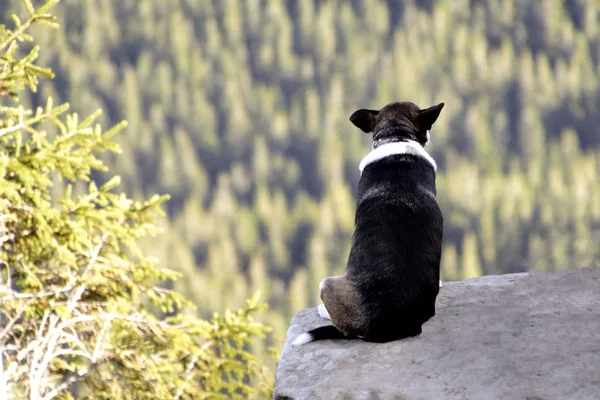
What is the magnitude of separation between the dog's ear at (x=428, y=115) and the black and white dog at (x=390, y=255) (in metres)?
0.04

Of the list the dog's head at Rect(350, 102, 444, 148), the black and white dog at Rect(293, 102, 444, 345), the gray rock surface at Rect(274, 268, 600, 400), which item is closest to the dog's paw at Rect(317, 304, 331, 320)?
the gray rock surface at Rect(274, 268, 600, 400)

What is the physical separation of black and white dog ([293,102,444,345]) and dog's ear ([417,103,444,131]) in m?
0.04

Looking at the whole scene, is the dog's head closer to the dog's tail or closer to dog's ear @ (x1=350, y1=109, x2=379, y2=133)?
dog's ear @ (x1=350, y1=109, x2=379, y2=133)

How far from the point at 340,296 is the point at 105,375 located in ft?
11.8

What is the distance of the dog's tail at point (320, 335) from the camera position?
4746 millimetres

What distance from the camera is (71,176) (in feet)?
22.2

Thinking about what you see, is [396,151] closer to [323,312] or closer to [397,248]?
[397,248]

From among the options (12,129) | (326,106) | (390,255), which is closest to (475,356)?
(390,255)

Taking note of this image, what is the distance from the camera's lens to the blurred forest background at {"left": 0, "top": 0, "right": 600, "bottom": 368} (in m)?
52.5

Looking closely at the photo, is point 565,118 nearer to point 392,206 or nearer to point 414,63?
point 414,63

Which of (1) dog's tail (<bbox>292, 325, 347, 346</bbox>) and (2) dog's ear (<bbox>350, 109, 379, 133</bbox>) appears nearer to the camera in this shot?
(1) dog's tail (<bbox>292, 325, 347, 346</bbox>)

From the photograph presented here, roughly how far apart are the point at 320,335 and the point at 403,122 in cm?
148

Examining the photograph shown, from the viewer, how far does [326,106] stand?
60.5 meters

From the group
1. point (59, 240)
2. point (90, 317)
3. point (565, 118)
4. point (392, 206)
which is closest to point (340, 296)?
point (392, 206)
